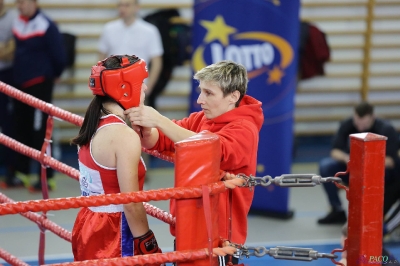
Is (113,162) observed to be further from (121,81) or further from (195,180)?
(195,180)

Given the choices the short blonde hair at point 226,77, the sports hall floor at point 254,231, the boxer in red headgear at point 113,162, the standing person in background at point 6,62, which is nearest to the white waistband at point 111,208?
the boxer in red headgear at point 113,162

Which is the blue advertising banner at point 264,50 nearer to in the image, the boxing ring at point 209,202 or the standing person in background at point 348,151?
the standing person in background at point 348,151

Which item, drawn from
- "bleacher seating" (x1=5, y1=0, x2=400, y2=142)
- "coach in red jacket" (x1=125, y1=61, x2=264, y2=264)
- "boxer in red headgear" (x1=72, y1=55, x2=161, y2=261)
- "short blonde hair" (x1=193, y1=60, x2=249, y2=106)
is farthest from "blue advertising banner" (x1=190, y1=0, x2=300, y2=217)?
"boxer in red headgear" (x1=72, y1=55, x2=161, y2=261)

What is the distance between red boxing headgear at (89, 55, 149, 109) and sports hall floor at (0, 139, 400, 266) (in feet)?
8.02

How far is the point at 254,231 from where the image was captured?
5.08 metres

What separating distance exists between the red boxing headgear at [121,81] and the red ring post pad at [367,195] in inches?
29.8

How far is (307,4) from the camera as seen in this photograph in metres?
7.81

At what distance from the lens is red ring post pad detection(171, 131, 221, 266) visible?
1855mm

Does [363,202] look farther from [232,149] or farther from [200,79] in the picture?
[200,79]

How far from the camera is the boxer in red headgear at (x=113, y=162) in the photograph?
2.12 metres

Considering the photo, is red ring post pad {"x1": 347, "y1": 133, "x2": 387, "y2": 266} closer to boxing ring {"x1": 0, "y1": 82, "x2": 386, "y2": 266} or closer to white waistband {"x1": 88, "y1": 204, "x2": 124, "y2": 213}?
boxing ring {"x1": 0, "y1": 82, "x2": 386, "y2": 266}

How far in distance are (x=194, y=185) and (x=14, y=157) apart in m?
4.68

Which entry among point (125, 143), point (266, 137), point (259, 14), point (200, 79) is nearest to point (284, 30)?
point (259, 14)

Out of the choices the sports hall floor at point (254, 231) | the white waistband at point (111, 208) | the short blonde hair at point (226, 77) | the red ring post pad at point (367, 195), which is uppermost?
the short blonde hair at point (226, 77)
